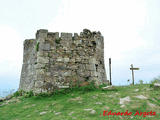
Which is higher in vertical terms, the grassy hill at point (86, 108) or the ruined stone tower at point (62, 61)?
the ruined stone tower at point (62, 61)

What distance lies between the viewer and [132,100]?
258 inches

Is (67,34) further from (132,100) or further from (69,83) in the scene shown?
(132,100)

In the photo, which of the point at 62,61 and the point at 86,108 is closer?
the point at 86,108

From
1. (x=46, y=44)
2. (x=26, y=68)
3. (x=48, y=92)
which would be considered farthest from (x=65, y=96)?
(x=26, y=68)

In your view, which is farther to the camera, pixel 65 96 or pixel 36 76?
pixel 36 76

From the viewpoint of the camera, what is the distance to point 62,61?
968 cm

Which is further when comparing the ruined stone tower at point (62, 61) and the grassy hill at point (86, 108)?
the ruined stone tower at point (62, 61)

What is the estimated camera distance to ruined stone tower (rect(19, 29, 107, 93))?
30.5 feet

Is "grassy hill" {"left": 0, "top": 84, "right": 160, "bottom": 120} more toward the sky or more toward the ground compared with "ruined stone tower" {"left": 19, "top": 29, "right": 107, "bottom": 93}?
more toward the ground

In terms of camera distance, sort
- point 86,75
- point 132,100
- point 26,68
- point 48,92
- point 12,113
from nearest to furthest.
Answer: point 132,100
point 12,113
point 48,92
point 86,75
point 26,68

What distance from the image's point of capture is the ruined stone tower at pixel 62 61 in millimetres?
9305

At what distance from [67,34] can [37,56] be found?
86.0 inches

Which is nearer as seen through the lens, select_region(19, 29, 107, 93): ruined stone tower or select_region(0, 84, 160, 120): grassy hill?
select_region(0, 84, 160, 120): grassy hill

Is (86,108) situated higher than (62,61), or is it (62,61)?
(62,61)
